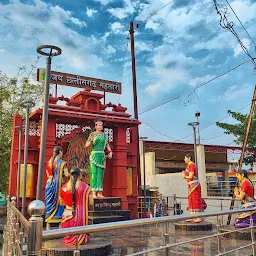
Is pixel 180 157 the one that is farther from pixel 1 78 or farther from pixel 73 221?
pixel 73 221

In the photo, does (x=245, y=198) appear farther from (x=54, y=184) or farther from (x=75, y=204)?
(x=54, y=184)

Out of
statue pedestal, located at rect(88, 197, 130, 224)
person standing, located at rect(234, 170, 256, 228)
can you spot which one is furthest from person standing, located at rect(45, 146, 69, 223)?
person standing, located at rect(234, 170, 256, 228)

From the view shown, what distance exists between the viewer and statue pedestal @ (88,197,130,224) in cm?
867

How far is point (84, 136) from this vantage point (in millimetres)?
11023

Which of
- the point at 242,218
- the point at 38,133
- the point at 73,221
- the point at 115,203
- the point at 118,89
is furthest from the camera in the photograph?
the point at 118,89

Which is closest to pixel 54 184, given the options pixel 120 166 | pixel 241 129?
pixel 120 166

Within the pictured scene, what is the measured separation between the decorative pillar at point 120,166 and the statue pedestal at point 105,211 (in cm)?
168

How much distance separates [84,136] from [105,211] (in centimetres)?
311

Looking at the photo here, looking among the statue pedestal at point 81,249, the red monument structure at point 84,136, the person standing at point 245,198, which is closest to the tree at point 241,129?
the red monument structure at point 84,136

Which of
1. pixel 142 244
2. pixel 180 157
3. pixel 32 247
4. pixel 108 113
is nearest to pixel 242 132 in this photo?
pixel 180 157

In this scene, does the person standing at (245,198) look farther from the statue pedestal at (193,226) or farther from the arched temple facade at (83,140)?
the arched temple facade at (83,140)

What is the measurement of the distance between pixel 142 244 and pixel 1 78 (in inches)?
587

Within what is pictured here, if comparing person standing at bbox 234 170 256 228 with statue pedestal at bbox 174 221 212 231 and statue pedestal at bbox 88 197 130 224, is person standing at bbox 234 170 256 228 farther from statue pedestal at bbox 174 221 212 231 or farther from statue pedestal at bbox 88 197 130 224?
statue pedestal at bbox 88 197 130 224

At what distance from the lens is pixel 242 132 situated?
17.5m
